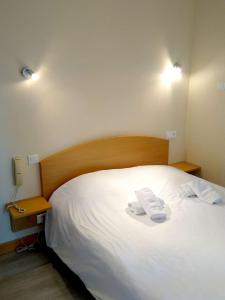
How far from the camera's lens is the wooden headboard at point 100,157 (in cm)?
254

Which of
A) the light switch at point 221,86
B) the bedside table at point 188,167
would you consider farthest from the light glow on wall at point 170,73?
the bedside table at point 188,167

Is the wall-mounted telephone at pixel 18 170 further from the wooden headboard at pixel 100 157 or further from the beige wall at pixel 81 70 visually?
the wooden headboard at pixel 100 157

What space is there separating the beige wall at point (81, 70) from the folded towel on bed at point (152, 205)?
88 centimetres

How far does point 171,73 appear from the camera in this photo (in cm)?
311

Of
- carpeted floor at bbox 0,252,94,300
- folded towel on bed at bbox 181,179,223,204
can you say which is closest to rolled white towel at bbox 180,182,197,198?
folded towel on bed at bbox 181,179,223,204

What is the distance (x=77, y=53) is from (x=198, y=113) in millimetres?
1619

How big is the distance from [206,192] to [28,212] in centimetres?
150

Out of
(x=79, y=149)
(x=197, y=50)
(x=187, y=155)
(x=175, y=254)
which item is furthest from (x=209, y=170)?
(x=175, y=254)

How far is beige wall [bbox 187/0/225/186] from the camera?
2.91m

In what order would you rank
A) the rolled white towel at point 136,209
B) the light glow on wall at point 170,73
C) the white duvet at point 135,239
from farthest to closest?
the light glow on wall at point 170,73 < the rolled white towel at point 136,209 < the white duvet at point 135,239

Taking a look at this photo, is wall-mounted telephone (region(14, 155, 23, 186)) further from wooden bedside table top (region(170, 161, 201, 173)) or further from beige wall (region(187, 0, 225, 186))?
beige wall (region(187, 0, 225, 186))

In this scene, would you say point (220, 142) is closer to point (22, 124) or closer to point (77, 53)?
point (77, 53)

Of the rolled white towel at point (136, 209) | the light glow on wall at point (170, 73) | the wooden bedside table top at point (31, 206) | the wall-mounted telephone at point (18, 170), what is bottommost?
the wooden bedside table top at point (31, 206)

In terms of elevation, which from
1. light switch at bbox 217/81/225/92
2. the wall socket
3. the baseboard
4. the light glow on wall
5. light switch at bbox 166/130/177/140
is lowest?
the baseboard
